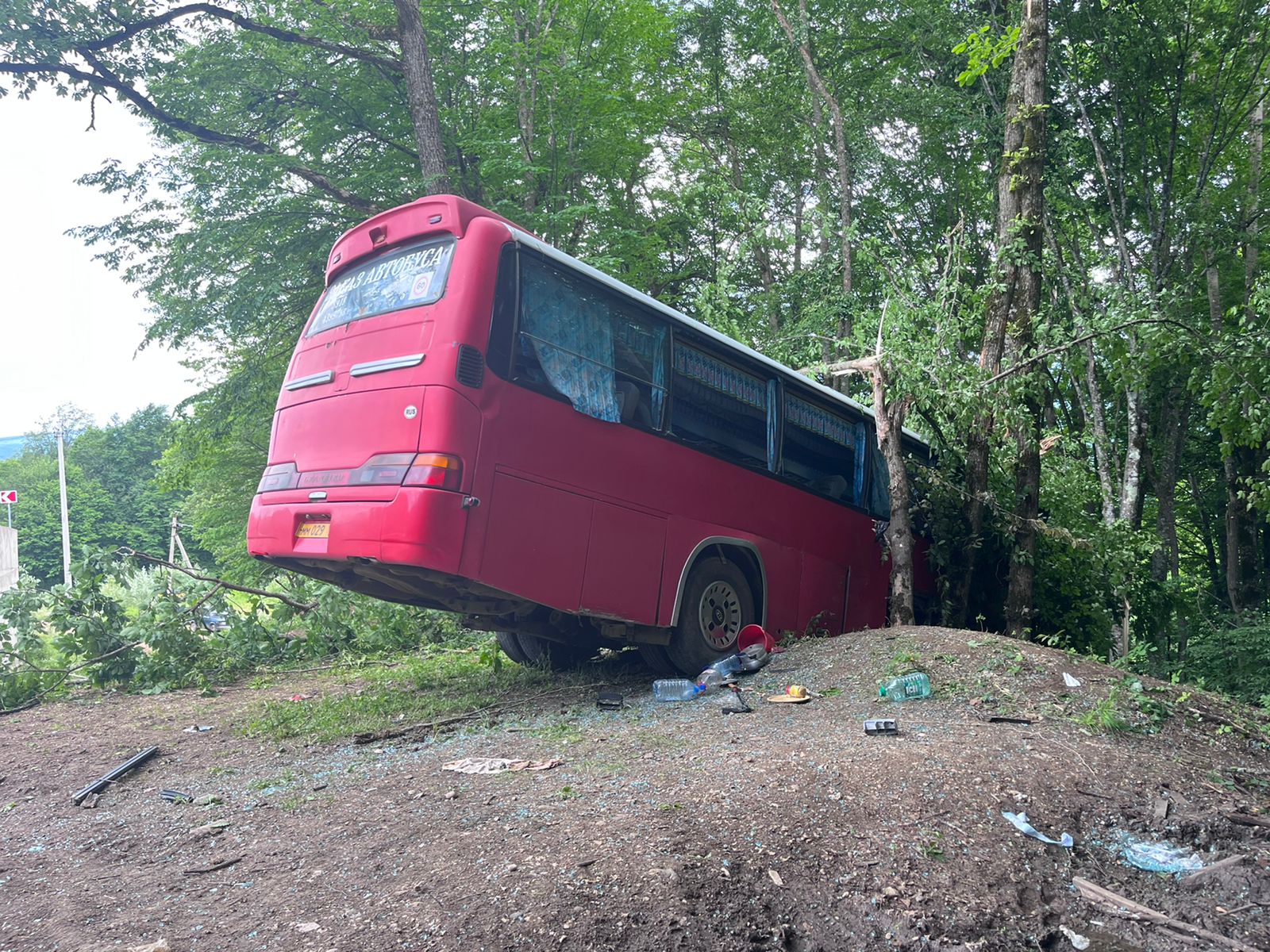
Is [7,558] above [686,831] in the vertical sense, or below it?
below

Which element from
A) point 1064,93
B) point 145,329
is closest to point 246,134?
point 145,329

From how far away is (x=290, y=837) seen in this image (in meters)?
4.09

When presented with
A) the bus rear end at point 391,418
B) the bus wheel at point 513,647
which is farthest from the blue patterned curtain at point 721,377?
the bus wheel at point 513,647

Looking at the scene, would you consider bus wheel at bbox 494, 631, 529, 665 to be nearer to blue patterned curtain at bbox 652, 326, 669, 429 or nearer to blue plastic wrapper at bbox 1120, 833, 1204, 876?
blue patterned curtain at bbox 652, 326, 669, 429

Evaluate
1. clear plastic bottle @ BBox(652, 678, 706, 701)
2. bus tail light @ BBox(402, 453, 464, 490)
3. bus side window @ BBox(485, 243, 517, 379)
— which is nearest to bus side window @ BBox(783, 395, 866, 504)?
clear plastic bottle @ BBox(652, 678, 706, 701)

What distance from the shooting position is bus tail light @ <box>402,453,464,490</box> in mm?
5594

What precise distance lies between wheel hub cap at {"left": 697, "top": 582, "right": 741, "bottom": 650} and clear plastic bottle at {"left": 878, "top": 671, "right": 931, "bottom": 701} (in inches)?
78.2

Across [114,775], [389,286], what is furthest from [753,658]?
[114,775]

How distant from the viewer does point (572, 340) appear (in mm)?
6551

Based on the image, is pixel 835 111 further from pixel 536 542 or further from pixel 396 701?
pixel 396 701

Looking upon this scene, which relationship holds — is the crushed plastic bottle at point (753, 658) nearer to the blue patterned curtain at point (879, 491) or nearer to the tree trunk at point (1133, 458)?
the blue patterned curtain at point (879, 491)

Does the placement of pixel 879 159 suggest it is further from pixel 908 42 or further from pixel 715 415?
pixel 715 415

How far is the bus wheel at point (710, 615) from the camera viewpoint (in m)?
7.59

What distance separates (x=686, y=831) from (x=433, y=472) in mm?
2770
